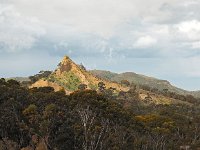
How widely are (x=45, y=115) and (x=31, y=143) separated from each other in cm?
497

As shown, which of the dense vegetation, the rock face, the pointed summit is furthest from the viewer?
the pointed summit

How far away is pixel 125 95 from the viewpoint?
195 m

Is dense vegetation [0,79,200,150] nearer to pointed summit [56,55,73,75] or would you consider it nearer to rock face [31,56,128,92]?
rock face [31,56,128,92]

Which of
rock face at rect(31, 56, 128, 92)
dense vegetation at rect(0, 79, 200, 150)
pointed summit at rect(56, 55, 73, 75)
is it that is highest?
pointed summit at rect(56, 55, 73, 75)

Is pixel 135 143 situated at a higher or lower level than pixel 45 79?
lower

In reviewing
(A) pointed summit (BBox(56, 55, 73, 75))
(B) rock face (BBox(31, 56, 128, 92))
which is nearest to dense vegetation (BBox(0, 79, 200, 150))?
(B) rock face (BBox(31, 56, 128, 92))

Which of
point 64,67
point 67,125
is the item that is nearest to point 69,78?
point 64,67

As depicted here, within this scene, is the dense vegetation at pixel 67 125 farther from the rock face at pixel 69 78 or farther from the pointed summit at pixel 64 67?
the pointed summit at pixel 64 67

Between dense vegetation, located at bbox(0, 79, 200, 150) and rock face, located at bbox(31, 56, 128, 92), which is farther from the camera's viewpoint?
rock face, located at bbox(31, 56, 128, 92)

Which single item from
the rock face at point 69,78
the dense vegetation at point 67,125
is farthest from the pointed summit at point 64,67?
the dense vegetation at point 67,125

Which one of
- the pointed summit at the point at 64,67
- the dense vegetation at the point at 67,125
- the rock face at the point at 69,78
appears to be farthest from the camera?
the pointed summit at the point at 64,67

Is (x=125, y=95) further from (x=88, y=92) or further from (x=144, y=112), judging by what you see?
(x=88, y=92)

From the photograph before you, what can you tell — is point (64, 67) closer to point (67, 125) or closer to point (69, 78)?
point (69, 78)

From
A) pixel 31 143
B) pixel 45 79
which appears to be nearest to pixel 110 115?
pixel 31 143
